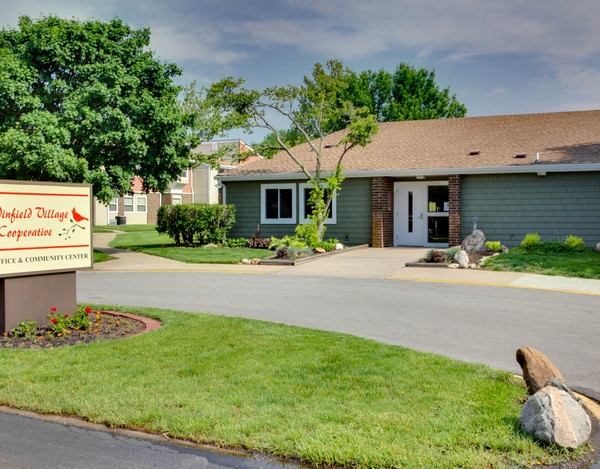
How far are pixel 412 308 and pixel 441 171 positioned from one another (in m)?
12.0

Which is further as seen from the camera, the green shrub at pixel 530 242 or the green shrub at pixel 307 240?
the green shrub at pixel 307 240

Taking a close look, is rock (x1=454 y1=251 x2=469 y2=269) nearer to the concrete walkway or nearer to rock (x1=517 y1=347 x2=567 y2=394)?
the concrete walkway

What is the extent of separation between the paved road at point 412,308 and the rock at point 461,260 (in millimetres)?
2958

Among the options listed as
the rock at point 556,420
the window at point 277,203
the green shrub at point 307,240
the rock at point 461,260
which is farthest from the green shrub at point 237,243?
the rock at point 556,420

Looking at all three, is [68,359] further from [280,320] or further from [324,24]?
[324,24]

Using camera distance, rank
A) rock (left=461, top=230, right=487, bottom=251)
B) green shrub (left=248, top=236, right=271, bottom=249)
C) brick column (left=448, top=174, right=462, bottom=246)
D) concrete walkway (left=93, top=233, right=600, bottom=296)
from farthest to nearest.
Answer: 1. green shrub (left=248, top=236, right=271, bottom=249)
2. brick column (left=448, top=174, right=462, bottom=246)
3. rock (left=461, top=230, right=487, bottom=251)
4. concrete walkway (left=93, top=233, right=600, bottom=296)

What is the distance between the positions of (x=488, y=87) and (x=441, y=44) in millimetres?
6914

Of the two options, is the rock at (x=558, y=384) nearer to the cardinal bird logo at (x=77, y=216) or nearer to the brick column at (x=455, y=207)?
the cardinal bird logo at (x=77, y=216)

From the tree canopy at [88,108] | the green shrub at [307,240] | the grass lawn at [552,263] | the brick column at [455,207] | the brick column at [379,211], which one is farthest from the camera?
the brick column at [379,211]

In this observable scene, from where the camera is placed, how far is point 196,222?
22.9 metres

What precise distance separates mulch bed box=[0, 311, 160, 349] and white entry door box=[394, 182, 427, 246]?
15.9 m

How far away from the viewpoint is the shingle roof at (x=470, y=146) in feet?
70.4

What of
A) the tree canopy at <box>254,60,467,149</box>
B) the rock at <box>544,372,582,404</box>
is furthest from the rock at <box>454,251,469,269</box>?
the tree canopy at <box>254,60,467,149</box>

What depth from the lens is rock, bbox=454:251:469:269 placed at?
1634 centimetres
